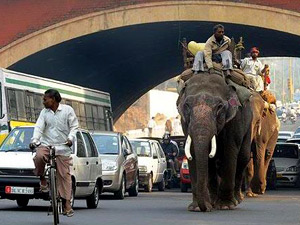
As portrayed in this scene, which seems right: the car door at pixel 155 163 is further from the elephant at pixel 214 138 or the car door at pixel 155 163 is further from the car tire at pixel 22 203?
the car tire at pixel 22 203

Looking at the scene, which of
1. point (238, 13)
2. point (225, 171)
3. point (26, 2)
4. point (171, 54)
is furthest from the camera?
point (171, 54)

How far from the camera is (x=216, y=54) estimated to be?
2078 centimetres

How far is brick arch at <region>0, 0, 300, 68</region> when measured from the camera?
38.4m

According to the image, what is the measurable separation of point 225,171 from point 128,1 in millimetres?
20279

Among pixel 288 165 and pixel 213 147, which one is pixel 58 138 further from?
pixel 288 165

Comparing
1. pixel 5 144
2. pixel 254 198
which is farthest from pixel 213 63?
pixel 254 198

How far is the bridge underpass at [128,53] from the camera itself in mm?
41688

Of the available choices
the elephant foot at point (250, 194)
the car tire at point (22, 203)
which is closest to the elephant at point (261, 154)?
the elephant foot at point (250, 194)

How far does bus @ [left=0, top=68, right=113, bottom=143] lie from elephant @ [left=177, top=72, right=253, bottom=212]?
10.7 m

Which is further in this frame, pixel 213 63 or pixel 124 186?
pixel 124 186

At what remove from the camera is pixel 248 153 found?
21.5 metres

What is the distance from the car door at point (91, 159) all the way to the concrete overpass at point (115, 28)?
17.0 m

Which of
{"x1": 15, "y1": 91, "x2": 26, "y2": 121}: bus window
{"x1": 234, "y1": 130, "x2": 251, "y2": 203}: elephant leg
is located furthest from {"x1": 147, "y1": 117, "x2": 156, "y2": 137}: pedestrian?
{"x1": 234, "y1": 130, "x2": 251, "y2": 203}: elephant leg

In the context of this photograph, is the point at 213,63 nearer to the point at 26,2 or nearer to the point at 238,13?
the point at 238,13
